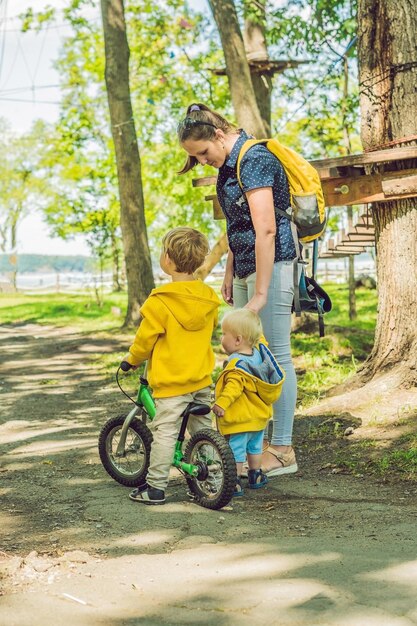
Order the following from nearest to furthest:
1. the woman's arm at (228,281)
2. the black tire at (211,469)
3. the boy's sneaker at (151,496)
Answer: the black tire at (211,469), the boy's sneaker at (151,496), the woman's arm at (228,281)

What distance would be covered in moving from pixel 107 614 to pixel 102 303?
78.3ft

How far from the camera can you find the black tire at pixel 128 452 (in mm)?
5008

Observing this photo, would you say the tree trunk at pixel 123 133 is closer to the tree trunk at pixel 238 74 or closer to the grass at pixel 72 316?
the grass at pixel 72 316


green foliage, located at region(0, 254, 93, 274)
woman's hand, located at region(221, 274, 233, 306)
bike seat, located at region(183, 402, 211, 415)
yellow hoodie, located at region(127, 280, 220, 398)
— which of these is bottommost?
bike seat, located at region(183, 402, 211, 415)

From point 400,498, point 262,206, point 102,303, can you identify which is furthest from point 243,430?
point 102,303

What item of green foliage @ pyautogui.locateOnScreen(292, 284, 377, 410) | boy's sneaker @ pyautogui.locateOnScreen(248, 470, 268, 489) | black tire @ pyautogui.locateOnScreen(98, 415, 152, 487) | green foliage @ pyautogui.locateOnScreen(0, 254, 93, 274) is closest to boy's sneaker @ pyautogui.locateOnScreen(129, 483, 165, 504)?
black tire @ pyautogui.locateOnScreen(98, 415, 152, 487)

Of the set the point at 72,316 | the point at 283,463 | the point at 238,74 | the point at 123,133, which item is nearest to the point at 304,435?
the point at 283,463

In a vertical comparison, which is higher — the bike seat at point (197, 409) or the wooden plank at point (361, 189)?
the wooden plank at point (361, 189)

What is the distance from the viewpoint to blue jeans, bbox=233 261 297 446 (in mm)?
5137

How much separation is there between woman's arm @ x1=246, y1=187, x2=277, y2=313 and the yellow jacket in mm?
347

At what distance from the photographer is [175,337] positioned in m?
4.77

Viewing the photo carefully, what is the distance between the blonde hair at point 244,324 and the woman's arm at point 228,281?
2.15 feet

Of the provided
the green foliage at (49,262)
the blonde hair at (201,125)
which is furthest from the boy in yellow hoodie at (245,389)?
the green foliage at (49,262)

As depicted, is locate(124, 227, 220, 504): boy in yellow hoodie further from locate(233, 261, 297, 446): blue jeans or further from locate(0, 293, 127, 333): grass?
locate(0, 293, 127, 333): grass
